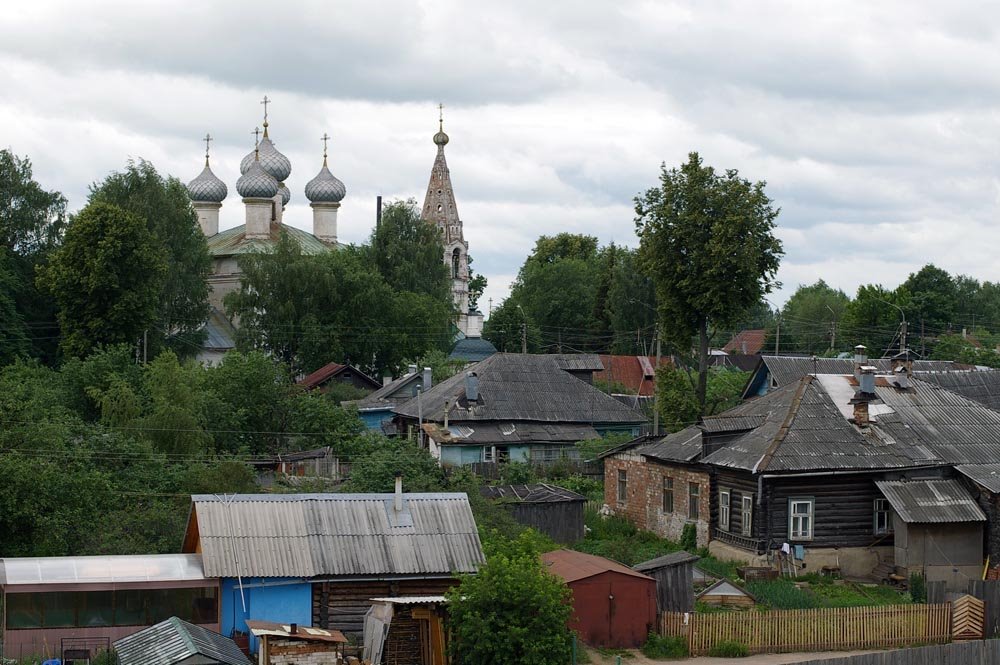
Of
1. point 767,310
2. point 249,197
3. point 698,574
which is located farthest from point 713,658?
point 767,310

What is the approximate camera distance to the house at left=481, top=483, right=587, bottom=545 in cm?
3028

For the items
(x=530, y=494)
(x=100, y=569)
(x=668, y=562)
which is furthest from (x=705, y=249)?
(x=100, y=569)

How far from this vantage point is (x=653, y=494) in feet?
114

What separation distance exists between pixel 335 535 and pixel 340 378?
3885 centimetres

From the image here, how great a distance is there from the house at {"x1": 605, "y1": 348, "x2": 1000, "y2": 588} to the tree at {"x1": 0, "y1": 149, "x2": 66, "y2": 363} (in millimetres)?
37302

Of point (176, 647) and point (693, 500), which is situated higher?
point (693, 500)

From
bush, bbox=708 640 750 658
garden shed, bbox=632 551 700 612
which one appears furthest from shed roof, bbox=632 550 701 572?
bush, bbox=708 640 750 658

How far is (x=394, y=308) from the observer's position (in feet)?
221

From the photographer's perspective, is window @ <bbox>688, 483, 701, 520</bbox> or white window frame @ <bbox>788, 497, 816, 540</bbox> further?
window @ <bbox>688, 483, 701, 520</bbox>

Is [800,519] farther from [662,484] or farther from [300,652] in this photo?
[300,652]

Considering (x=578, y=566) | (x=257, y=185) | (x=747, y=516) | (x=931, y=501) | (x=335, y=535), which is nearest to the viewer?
(x=335, y=535)

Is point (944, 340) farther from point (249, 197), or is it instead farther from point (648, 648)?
point (648, 648)

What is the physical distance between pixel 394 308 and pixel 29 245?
17.4 m

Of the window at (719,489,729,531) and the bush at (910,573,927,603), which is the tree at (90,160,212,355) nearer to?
the window at (719,489,729,531)
